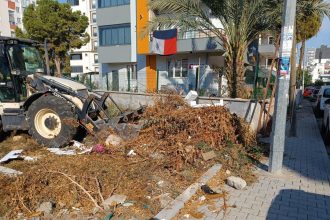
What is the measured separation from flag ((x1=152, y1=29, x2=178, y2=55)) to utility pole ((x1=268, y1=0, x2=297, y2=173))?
15775 mm

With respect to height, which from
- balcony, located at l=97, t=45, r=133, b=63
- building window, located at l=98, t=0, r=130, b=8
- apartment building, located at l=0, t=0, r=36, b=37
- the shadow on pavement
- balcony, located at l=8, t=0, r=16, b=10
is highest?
balcony, located at l=8, t=0, r=16, b=10

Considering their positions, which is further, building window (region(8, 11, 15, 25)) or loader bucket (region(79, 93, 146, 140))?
building window (region(8, 11, 15, 25))

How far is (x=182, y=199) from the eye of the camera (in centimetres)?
445

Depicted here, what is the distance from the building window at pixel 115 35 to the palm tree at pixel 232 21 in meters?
14.8

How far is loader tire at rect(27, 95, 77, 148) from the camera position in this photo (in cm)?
707

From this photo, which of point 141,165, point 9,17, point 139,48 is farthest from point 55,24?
point 9,17

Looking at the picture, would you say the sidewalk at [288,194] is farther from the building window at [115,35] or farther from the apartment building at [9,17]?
the apartment building at [9,17]

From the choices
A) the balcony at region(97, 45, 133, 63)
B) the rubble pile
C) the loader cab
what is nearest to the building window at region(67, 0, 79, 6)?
the balcony at region(97, 45, 133, 63)

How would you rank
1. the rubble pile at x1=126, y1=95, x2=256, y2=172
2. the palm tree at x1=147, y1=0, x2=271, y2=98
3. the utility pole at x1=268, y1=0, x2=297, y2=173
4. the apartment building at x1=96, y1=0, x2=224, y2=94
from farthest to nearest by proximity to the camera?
the apartment building at x1=96, y1=0, x2=224, y2=94 → the palm tree at x1=147, y1=0, x2=271, y2=98 → the rubble pile at x1=126, y1=95, x2=256, y2=172 → the utility pole at x1=268, y1=0, x2=297, y2=173

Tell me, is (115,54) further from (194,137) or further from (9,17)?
(9,17)

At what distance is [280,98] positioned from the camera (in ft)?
18.5

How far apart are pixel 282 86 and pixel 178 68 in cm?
Answer: 1772

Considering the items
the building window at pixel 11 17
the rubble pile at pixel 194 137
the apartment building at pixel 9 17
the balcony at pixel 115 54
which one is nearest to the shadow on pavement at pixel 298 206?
the rubble pile at pixel 194 137

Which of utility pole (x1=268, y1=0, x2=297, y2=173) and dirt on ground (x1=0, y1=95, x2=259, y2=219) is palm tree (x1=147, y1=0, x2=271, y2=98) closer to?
dirt on ground (x1=0, y1=95, x2=259, y2=219)
